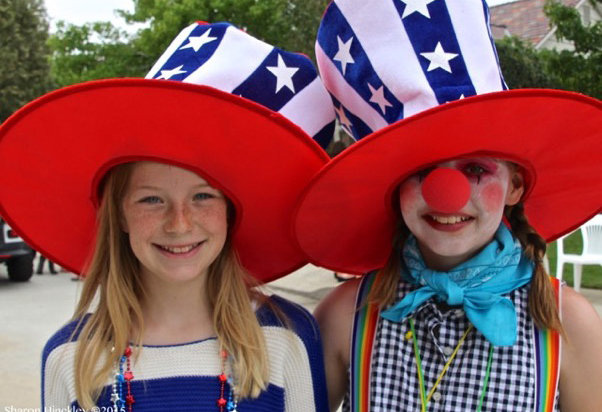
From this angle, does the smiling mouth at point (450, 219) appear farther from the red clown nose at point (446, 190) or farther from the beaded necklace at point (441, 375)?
the beaded necklace at point (441, 375)

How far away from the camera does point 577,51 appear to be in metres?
9.75

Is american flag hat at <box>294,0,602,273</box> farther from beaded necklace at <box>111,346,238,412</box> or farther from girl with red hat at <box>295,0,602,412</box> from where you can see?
beaded necklace at <box>111,346,238,412</box>

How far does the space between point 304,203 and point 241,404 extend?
570 millimetres

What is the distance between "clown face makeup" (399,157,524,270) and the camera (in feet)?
5.61

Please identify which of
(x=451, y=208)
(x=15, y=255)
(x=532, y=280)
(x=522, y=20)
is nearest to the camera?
(x=451, y=208)

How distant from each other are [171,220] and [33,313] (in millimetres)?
5930

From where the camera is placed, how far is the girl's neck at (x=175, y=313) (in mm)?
1890

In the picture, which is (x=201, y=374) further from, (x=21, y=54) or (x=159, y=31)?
(x=21, y=54)

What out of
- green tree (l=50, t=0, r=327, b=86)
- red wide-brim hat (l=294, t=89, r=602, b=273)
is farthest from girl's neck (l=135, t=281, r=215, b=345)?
green tree (l=50, t=0, r=327, b=86)

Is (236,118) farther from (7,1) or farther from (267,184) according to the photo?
(7,1)

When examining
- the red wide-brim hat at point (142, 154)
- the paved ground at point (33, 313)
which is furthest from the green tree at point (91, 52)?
the red wide-brim hat at point (142, 154)

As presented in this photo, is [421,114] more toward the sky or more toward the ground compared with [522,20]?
more toward the ground

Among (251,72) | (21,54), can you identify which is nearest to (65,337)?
(251,72)

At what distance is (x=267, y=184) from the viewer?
1.86 m
